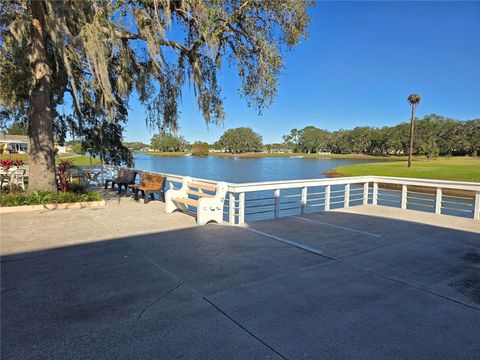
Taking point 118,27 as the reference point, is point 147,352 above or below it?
below

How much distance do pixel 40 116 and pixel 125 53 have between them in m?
2.45

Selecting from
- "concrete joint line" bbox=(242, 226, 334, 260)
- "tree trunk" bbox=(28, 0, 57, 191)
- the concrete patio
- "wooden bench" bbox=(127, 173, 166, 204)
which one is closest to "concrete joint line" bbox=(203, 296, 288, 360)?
the concrete patio

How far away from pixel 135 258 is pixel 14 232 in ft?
8.28

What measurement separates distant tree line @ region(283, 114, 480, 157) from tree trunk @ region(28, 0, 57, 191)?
69557 mm

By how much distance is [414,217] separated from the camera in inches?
271

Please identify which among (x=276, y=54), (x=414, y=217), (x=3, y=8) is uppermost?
(x=3, y=8)

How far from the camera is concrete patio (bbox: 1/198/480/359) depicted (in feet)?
7.12

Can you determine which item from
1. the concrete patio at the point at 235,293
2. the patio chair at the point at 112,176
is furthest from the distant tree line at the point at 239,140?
the concrete patio at the point at 235,293

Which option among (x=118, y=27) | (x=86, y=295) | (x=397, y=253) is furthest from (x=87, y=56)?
(x=397, y=253)

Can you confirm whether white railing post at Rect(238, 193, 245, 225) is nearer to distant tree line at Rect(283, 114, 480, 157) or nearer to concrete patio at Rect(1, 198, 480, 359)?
concrete patio at Rect(1, 198, 480, 359)

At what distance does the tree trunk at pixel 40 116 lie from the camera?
6.99 m

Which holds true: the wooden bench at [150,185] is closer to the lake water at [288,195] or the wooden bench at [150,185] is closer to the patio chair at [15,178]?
the lake water at [288,195]

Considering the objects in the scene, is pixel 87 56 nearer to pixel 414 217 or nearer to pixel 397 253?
pixel 397 253

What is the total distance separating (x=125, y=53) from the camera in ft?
25.4
